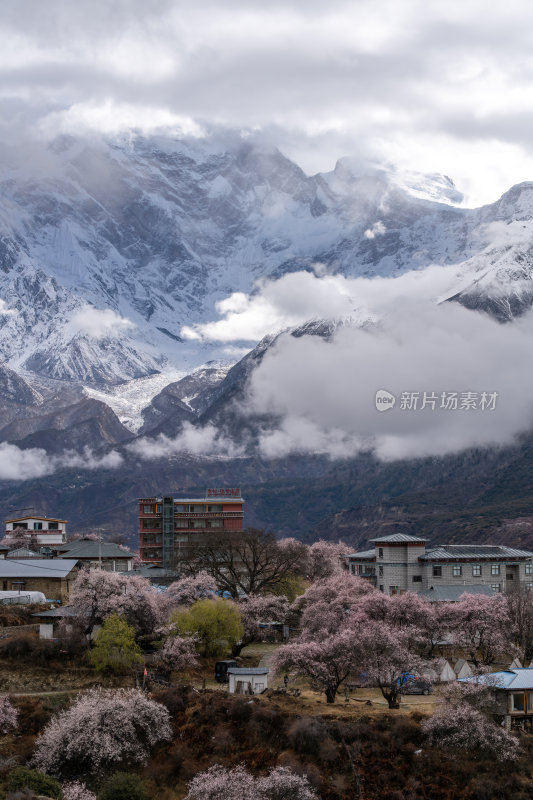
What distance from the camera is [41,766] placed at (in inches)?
2918

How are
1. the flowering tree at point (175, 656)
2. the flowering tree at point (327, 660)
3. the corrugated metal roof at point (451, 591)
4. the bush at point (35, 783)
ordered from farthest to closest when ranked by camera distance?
the corrugated metal roof at point (451, 591) < the flowering tree at point (175, 656) < the flowering tree at point (327, 660) < the bush at point (35, 783)

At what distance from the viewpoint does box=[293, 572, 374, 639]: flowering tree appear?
314 feet

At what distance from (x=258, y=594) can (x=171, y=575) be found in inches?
1316

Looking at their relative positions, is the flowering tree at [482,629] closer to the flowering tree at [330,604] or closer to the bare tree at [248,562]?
the flowering tree at [330,604]

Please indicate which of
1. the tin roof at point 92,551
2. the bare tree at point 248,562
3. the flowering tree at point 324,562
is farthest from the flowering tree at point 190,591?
the flowering tree at point 324,562

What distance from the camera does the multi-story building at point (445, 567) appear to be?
13525 cm

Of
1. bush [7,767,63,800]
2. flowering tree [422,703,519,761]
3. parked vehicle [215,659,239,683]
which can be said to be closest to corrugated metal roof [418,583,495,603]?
parked vehicle [215,659,239,683]

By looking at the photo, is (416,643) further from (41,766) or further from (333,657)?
(41,766)

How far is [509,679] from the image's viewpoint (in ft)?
266

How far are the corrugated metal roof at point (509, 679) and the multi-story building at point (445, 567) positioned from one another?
4946 cm

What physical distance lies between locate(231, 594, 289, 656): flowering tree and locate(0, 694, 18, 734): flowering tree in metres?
31.0

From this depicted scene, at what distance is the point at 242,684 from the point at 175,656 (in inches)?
359

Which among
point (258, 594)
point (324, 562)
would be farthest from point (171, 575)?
point (258, 594)

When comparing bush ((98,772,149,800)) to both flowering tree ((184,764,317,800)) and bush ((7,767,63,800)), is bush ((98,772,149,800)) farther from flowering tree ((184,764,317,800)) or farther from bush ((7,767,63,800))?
flowering tree ((184,764,317,800))
